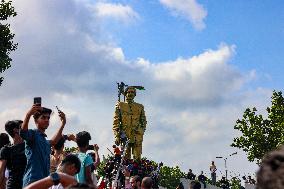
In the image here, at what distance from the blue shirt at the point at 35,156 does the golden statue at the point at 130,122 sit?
14.5 m

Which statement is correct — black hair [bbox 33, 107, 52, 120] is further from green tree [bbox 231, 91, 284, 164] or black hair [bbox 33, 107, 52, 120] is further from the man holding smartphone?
green tree [bbox 231, 91, 284, 164]

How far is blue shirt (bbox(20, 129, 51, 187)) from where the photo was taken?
5.55 m

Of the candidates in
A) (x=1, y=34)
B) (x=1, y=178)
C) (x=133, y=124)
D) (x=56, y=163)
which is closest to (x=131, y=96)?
(x=133, y=124)

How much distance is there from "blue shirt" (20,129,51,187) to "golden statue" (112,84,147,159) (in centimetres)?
1452

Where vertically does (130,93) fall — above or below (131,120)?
above

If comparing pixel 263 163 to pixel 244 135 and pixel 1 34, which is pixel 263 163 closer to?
pixel 1 34

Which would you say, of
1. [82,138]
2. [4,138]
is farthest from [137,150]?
[82,138]

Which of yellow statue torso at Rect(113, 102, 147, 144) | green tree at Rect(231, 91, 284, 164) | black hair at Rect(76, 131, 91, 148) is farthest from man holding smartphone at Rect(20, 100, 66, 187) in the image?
green tree at Rect(231, 91, 284, 164)

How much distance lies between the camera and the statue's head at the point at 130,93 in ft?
68.2

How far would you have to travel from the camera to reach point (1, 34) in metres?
22.6

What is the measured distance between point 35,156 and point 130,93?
15.4m

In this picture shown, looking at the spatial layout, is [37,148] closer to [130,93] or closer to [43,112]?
[43,112]

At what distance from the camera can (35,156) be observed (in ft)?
18.4

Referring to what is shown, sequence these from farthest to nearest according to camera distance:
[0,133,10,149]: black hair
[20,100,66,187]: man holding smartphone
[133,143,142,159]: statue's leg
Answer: [133,143,142,159]: statue's leg
[0,133,10,149]: black hair
[20,100,66,187]: man holding smartphone
